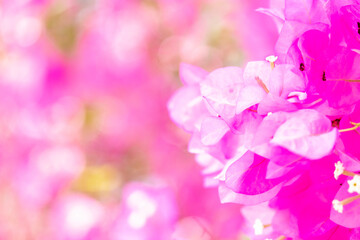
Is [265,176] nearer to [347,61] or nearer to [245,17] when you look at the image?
[347,61]

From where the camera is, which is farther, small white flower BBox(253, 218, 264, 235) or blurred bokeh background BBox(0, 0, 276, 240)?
blurred bokeh background BBox(0, 0, 276, 240)

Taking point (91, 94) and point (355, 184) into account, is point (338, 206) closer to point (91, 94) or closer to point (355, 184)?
point (355, 184)

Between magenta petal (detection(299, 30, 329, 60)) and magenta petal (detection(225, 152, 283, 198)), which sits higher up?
magenta petal (detection(299, 30, 329, 60))

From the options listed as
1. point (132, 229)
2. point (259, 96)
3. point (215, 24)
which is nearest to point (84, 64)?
point (215, 24)

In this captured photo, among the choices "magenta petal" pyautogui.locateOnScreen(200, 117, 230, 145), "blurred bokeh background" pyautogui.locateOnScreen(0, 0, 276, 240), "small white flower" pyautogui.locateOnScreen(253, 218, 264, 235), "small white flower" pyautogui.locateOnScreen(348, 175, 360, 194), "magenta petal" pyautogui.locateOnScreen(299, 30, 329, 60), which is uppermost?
"magenta petal" pyautogui.locateOnScreen(299, 30, 329, 60)

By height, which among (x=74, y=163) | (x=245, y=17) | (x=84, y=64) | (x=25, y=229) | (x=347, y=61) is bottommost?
(x=25, y=229)

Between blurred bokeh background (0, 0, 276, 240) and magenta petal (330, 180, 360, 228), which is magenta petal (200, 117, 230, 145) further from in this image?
blurred bokeh background (0, 0, 276, 240)

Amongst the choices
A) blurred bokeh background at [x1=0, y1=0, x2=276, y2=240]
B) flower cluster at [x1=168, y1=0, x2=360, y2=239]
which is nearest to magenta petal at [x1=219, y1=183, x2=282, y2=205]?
flower cluster at [x1=168, y1=0, x2=360, y2=239]
